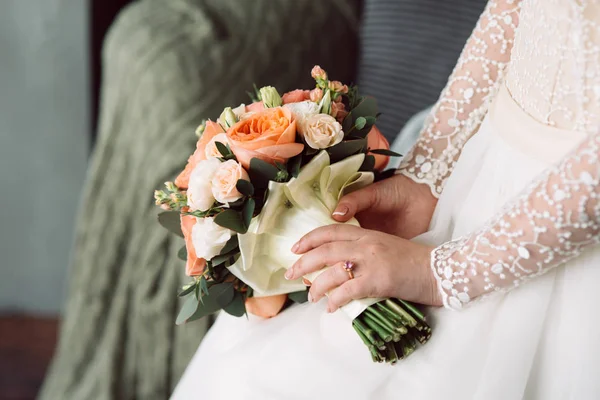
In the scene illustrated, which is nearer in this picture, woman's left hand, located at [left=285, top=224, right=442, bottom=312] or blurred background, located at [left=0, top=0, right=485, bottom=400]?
woman's left hand, located at [left=285, top=224, right=442, bottom=312]

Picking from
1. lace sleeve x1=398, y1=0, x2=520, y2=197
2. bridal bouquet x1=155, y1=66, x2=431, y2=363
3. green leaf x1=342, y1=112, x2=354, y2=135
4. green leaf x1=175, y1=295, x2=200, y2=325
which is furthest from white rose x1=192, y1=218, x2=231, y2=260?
lace sleeve x1=398, y1=0, x2=520, y2=197

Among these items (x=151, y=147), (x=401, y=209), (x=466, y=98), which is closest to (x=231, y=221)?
(x=401, y=209)

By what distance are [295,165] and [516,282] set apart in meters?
0.30

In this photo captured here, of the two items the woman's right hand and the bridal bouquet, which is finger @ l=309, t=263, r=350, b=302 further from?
the woman's right hand

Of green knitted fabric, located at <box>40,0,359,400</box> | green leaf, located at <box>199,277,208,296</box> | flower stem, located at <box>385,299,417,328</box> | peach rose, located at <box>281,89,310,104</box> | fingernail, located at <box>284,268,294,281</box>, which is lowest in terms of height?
green knitted fabric, located at <box>40,0,359,400</box>

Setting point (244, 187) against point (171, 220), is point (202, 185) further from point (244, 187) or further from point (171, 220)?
point (171, 220)

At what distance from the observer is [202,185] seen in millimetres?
801

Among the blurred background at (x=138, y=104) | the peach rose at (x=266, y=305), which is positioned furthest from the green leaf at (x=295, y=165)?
the blurred background at (x=138, y=104)

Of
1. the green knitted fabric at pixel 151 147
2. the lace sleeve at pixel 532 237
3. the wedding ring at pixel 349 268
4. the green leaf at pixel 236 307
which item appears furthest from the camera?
the green knitted fabric at pixel 151 147

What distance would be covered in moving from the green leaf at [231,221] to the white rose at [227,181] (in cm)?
2

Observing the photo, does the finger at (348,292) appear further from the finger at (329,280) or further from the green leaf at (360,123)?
the green leaf at (360,123)

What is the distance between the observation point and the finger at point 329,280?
0.81 m

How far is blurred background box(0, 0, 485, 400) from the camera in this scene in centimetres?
163

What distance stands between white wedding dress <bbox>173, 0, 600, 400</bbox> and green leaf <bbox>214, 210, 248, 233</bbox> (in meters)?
0.16
